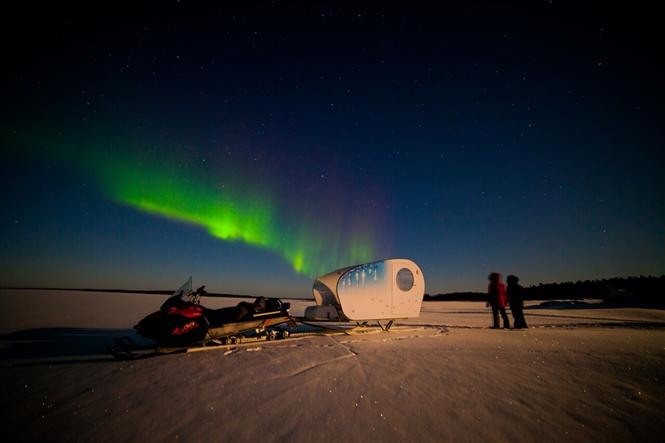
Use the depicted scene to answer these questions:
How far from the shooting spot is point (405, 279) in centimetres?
955

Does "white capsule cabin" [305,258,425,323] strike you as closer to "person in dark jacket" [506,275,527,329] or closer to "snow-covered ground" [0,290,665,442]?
"snow-covered ground" [0,290,665,442]

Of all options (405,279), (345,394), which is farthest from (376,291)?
(345,394)

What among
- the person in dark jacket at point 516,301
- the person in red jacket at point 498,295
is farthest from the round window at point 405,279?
the person in dark jacket at point 516,301

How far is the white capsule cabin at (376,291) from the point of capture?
895 centimetres

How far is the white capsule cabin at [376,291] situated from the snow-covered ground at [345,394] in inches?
95.9

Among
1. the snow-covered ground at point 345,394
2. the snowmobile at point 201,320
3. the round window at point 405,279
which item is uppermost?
the round window at point 405,279

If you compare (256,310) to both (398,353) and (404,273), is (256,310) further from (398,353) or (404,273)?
(404,273)

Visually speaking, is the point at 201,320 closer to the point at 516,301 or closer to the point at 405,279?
the point at 405,279

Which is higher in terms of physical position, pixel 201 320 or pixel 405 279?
pixel 405 279

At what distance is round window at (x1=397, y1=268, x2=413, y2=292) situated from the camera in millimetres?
9461

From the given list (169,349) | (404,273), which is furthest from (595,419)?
(169,349)

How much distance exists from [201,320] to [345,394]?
4.08 metres

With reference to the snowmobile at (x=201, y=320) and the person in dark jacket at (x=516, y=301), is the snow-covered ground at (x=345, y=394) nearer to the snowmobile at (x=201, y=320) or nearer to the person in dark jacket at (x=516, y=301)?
the snowmobile at (x=201, y=320)

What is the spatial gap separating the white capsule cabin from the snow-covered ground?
244 centimetres
